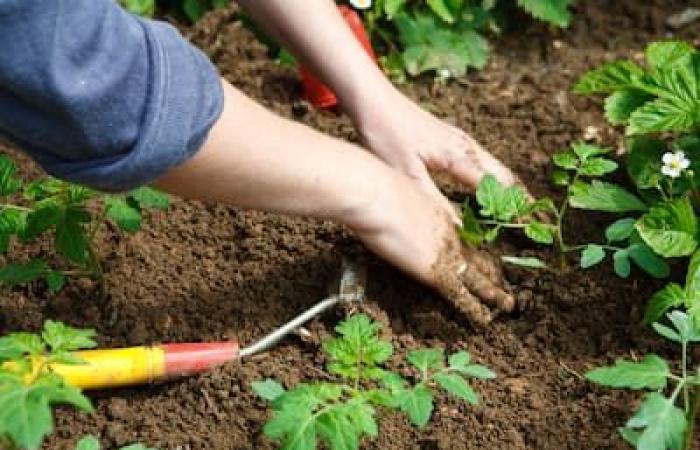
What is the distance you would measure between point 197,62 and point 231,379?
0.56m

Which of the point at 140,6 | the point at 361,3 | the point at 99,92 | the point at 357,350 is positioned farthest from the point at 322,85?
the point at 99,92

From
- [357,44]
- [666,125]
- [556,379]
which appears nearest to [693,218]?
[666,125]

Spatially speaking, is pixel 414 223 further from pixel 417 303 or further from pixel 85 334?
pixel 85 334

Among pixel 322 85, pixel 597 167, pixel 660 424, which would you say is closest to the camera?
pixel 660 424

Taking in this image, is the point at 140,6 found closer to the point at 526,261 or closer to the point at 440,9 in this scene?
the point at 440,9

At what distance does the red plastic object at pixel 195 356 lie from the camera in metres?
1.83

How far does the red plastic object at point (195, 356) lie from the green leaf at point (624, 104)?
0.70m

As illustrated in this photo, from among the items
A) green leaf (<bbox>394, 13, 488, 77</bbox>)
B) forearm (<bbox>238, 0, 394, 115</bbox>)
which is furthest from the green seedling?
green leaf (<bbox>394, 13, 488, 77</bbox>)

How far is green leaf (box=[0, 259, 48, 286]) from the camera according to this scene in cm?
188

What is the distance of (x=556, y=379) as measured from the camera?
188 cm

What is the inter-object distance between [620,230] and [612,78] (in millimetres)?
286

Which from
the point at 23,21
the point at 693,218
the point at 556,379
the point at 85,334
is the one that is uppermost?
the point at 23,21

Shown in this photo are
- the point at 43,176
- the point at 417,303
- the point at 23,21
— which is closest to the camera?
the point at 23,21

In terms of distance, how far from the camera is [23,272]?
1883mm
